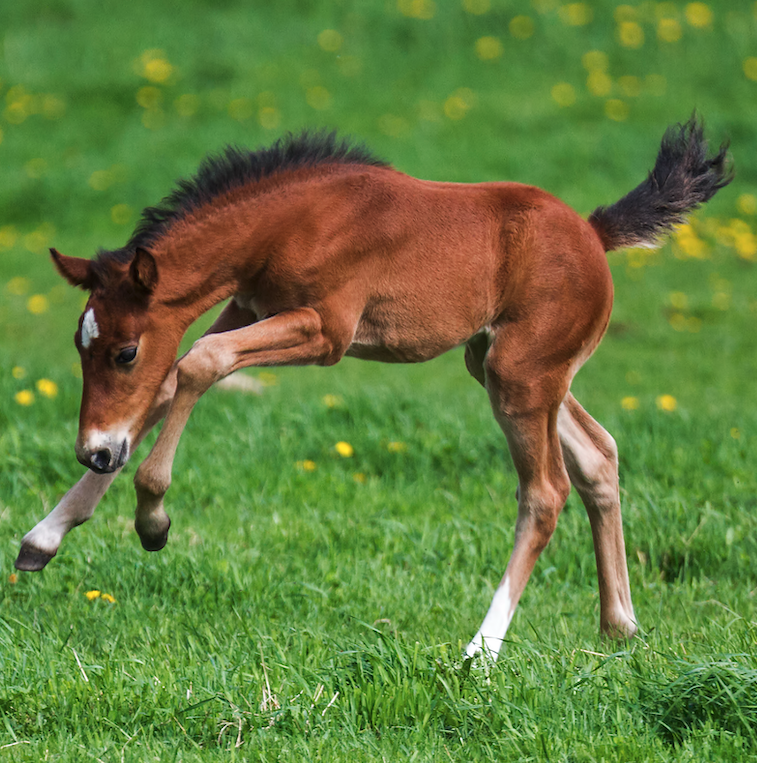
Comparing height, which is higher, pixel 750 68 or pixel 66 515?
pixel 66 515

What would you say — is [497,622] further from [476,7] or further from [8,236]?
[476,7]

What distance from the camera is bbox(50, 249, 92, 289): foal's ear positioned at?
3.34 meters

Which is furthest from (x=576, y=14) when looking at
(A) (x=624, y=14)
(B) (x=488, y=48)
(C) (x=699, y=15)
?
(C) (x=699, y=15)

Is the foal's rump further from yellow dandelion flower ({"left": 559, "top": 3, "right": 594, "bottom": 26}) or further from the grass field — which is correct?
yellow dandelion flower ({"left": 559, "top": 3, "right": 594, "bottom": 26})

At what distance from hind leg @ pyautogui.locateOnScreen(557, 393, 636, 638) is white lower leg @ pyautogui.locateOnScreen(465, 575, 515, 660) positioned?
50cm

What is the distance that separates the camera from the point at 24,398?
19.3 feet

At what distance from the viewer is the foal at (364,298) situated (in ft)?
10.8

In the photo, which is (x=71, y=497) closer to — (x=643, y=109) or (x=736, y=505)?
(x=736, y=505)

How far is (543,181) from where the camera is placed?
35.6ft

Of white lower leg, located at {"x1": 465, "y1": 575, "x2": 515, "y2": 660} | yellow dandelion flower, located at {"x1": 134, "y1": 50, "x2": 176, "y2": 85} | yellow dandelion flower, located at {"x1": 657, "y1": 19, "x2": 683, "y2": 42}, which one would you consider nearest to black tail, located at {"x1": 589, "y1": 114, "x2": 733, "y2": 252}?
white lower leg, located at {"x1": 465, "y1": 575, "x2": 515, "y2": 660}

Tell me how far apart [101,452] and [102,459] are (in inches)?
0.9

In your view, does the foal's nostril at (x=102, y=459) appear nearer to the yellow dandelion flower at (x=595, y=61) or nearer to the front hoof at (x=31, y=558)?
the front hoof at (x=31, y=558)

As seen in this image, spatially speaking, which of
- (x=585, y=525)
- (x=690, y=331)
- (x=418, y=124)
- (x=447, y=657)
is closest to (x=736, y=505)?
(x=585, y=525)

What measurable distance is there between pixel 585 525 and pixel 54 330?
17.7ft
